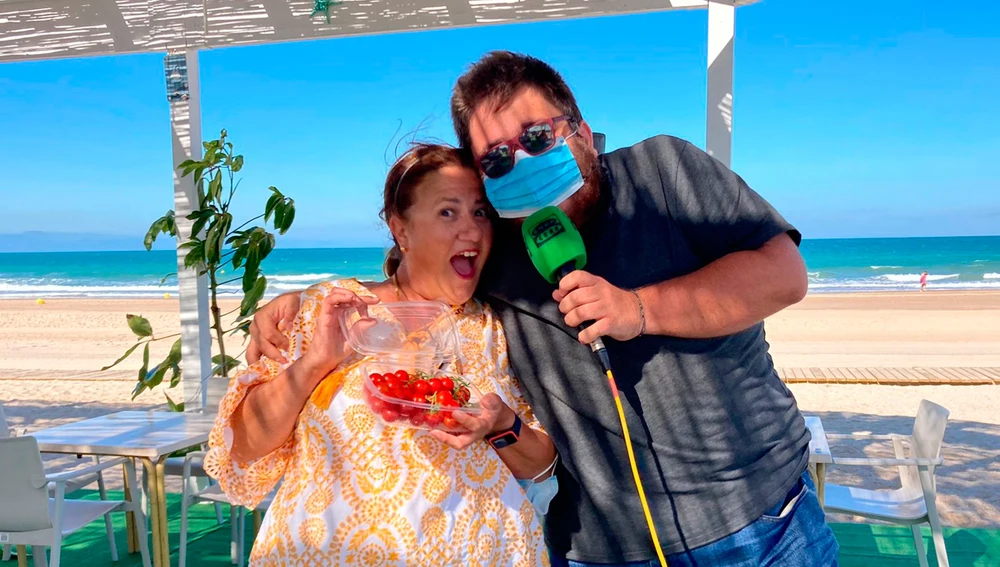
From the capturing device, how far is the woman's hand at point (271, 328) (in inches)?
61.5

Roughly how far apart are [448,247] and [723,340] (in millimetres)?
553

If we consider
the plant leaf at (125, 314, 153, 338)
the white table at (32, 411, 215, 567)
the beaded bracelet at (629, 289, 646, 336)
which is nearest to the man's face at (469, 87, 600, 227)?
the beaded bracelet at (629, 289, 646, 336)

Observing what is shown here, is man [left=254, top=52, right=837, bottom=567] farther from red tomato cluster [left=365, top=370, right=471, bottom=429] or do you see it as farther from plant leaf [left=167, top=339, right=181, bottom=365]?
plant leaf [left=167, top=339, right=181, bottom=365]

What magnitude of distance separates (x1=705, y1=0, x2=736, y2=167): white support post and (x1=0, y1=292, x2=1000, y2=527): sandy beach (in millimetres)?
2977

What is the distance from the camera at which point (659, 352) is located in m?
1.39

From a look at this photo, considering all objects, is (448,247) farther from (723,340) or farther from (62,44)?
(62,44)

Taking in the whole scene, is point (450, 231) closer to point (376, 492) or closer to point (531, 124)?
point (531, 124)

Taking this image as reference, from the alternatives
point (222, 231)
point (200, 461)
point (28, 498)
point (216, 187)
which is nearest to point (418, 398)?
point (28, 498)

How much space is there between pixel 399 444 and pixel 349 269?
40266mm

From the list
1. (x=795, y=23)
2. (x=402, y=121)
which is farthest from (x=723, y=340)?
(x=795, y=23)

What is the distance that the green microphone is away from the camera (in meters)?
1.31

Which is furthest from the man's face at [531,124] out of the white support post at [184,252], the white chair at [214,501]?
the white support post at [184,252]

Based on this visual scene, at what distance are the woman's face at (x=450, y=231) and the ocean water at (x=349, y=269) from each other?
2453cm

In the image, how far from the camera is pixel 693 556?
4.62ft
